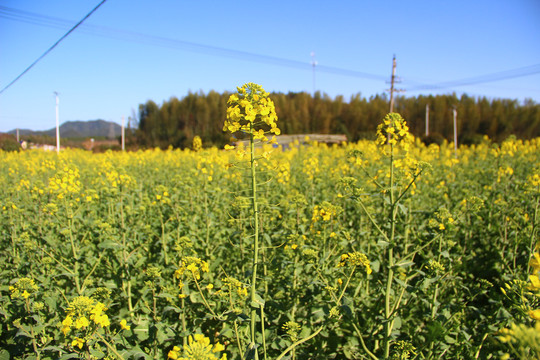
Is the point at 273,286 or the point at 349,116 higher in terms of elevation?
the point at 349,116

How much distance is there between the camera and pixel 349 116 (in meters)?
26.3

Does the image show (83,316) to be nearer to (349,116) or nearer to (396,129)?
(396,129)

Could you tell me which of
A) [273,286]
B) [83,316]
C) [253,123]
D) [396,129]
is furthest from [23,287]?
[396,129]

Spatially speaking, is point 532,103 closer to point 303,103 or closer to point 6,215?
point 303,103

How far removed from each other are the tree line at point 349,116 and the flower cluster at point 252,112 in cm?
2228

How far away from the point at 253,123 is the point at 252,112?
0.06 metres

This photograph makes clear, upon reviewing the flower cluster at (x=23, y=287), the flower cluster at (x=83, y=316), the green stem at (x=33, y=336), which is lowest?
the green stem at (x=33, y=336)

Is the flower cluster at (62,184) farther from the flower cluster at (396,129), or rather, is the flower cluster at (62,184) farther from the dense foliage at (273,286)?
the flower cluster at (396,129)

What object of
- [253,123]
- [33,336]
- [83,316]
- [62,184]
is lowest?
[33,336]

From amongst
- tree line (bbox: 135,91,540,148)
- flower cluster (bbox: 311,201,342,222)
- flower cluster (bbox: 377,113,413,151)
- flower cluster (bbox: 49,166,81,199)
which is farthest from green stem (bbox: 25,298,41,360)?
tree line (bbox: 135,91,540,148)

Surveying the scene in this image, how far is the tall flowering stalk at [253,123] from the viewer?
5.40ft

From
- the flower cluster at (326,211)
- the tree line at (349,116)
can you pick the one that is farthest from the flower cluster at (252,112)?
the tree line at (349,116)

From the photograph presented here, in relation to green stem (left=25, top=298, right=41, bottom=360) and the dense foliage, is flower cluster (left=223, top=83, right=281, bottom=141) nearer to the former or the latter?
the dense foliage

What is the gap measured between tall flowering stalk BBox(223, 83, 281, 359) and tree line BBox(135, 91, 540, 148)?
2229 centimetres
